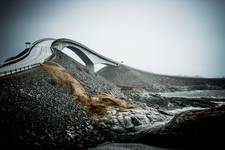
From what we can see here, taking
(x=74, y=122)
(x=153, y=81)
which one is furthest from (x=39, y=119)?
(x=153, y=81)

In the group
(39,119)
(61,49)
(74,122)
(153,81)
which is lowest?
(74,122)

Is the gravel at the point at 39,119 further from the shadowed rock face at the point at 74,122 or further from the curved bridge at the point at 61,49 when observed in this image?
the curved bridge at the point at 61,49

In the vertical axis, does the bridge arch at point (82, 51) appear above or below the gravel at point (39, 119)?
above

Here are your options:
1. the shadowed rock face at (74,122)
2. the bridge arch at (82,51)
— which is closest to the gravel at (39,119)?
the shadowed rock face at (74,122)

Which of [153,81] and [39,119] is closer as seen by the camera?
[39,119]

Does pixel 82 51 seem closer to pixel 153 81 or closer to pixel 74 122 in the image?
pixel 153 81

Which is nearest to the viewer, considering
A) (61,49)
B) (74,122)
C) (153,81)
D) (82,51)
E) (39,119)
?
(39,119)

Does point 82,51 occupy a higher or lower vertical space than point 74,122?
higher

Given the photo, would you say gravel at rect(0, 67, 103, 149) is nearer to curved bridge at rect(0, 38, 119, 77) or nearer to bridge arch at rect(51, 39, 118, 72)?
curved bridge at rect(0, 38, 119, 77)

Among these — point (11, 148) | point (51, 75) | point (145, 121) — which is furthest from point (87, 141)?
point (51, 75)

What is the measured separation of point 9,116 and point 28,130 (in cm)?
228

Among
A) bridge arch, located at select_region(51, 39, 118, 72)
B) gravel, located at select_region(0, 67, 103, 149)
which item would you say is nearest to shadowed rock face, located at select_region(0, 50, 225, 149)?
gravel, located at select_region(0, 67, 103, 149)

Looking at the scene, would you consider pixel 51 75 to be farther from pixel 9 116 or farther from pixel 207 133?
pixel 207 133

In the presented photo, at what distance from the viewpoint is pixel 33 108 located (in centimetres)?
1894
